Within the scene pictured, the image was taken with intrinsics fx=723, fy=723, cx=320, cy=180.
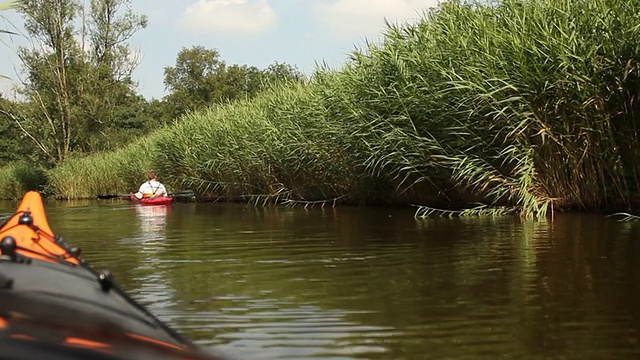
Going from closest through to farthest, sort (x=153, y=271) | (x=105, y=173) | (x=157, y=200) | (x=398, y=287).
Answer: (x=398, y=287) → (x=153, y=271) → (x=157, y=200) → (x=105, y=173)

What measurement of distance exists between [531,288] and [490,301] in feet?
1.94

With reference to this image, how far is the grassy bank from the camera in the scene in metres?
10.1

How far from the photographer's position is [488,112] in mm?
11102

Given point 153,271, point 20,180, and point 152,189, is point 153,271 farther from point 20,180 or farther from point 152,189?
point 20,180

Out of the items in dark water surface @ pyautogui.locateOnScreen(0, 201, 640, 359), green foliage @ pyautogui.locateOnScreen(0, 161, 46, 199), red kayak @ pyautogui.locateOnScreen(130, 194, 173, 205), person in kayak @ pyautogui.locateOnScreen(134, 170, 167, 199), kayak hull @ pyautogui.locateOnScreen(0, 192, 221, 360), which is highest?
green foliage @ pyautogui.locateOnScreen(0, 161, 46, 199)

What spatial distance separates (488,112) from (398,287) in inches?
240

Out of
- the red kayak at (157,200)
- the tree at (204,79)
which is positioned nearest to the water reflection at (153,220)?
the red kayak at (157,200)

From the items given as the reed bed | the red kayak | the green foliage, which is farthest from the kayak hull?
the green foliage

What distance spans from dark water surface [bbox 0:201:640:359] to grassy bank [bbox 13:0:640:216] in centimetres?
87

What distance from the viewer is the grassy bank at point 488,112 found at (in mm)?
10078

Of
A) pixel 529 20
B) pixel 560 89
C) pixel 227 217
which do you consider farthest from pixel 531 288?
pixel 227 217

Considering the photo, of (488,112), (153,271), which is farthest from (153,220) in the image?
(153,271)

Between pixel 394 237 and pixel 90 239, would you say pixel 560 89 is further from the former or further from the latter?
pixel 90 239

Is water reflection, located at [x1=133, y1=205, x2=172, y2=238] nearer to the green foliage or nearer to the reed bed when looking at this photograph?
the reed bed
